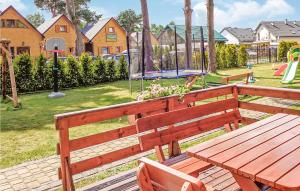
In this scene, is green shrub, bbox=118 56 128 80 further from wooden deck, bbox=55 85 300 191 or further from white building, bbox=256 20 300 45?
white building, bbox=256 20 300 45

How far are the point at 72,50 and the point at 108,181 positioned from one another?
142ft

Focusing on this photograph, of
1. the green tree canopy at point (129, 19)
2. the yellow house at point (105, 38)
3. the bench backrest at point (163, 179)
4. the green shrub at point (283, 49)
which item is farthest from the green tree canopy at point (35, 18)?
the bench backrest at point (163, 179)

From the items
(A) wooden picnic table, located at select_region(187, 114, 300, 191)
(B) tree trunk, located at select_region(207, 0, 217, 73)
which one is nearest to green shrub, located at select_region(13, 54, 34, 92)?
(B) tree trunk, located at select_region(207, 0, 217, 73)

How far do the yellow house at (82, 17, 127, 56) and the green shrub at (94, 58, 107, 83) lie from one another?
28.7 m

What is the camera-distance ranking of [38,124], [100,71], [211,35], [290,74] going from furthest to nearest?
1. [211,35]
2. [100,71]
3. [290,74]
4. [38,124]

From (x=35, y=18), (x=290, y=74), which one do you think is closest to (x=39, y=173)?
(x=290, y=74)

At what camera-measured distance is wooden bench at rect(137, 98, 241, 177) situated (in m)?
3.50

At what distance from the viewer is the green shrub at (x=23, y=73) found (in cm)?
1577

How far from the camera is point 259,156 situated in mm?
2740

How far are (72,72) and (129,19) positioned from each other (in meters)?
65.8

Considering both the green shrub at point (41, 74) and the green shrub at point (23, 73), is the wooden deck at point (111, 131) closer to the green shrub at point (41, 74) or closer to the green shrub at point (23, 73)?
the green shrub at point (23, 73)

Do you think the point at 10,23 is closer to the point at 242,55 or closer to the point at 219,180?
the point at 242,55

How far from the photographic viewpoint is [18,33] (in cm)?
3903

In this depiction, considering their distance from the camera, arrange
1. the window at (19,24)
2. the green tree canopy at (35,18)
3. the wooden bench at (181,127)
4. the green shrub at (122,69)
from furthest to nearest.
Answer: the green tree canopy at (35,18) < the window at (19,24) < the green shrub at (122,69) < the wooden bench at (181,127)
